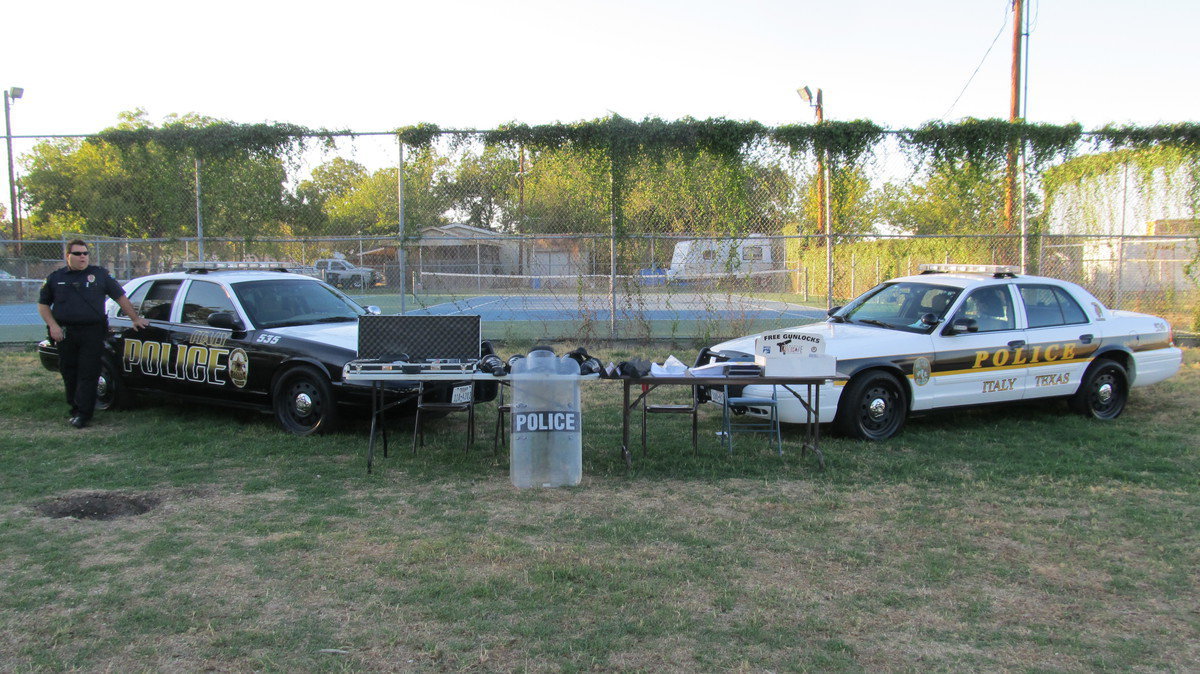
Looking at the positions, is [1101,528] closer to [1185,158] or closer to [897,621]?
[897,621]

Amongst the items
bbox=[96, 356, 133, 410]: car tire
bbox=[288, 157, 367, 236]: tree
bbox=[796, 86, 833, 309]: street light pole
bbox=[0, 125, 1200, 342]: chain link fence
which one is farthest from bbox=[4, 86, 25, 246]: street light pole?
bbox=[796, 86, 833, 309]: street light pole

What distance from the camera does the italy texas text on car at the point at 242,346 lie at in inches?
286

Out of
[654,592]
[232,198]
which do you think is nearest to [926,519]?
[654,592]

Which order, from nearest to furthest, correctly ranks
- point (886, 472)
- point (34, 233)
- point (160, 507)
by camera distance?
point (160, 507)
point (886, 472)
point (34, 233)

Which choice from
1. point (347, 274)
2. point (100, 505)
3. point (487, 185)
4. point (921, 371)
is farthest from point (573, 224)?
point (100, 505)

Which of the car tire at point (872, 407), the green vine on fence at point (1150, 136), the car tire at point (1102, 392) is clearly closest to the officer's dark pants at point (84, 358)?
the car tire at point (872, 407)

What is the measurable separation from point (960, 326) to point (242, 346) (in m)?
6.64

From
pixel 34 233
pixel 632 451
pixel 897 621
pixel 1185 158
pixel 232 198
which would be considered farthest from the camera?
pixel 34 233

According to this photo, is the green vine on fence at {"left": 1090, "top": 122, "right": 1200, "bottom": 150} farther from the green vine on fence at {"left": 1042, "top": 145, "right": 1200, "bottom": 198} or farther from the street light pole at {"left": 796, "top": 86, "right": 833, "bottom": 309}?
the street light pole at {"left": 796, "top": 86, "right": 833, "bottom": 309}

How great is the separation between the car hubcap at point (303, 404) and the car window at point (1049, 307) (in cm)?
686

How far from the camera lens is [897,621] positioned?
12.3ft

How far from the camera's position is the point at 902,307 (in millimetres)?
7984

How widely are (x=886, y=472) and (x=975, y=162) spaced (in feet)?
29.7

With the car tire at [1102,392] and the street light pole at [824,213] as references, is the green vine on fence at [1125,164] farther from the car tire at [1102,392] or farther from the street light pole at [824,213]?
the car tire at [1102,392]
